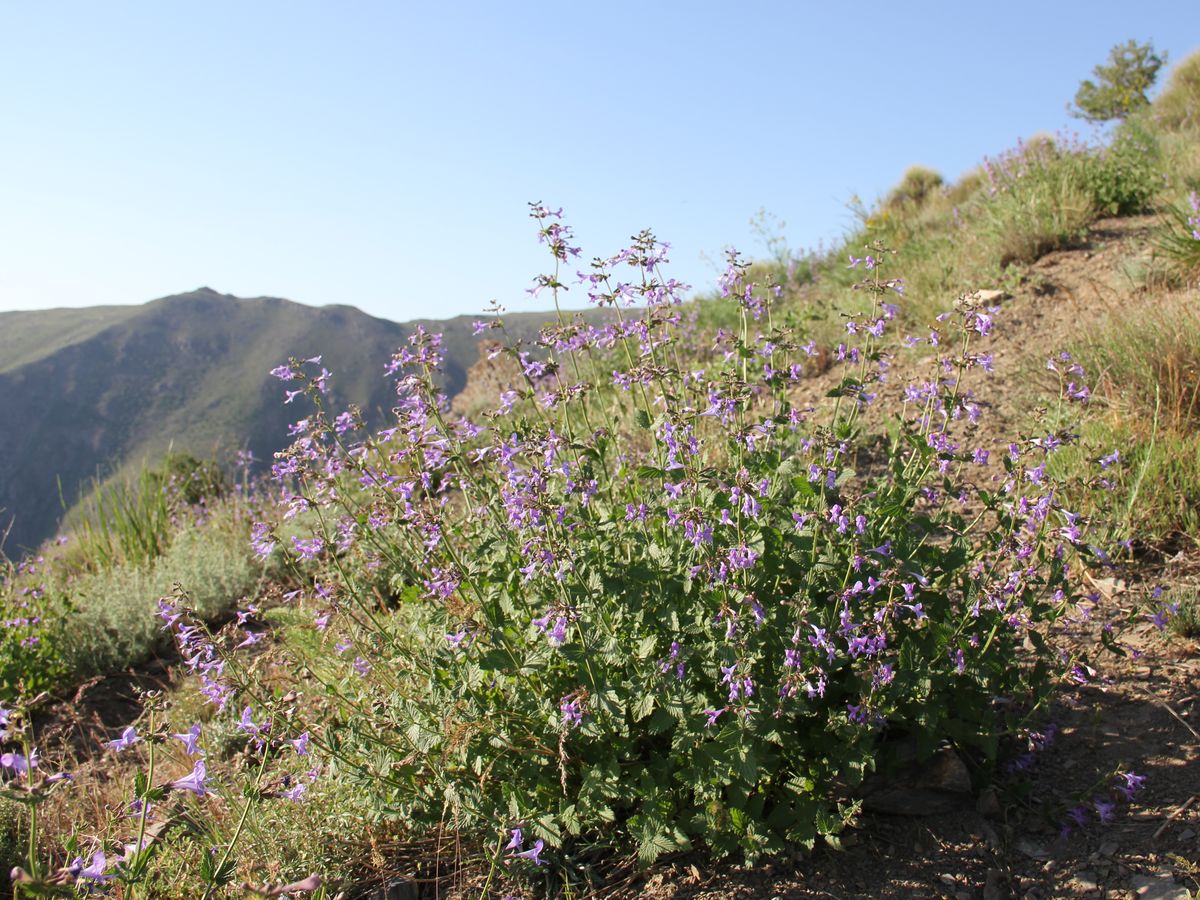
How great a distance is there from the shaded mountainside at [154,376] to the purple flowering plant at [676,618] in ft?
99.2

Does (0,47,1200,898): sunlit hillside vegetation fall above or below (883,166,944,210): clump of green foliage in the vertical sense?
below

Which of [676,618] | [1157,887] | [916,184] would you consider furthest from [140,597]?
[916,184]

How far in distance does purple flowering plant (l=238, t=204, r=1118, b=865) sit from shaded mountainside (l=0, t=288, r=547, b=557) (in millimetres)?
30224

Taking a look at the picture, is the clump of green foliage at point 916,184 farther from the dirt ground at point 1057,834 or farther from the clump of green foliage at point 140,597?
the dirt ground at point 1057,834

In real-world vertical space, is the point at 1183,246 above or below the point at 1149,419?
above

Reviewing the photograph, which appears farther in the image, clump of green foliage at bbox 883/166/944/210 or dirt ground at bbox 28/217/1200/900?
clump of green foliage at bbox 883/166/944/210

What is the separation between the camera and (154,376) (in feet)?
143

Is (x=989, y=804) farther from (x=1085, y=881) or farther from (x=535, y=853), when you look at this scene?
(x=535, y=853)

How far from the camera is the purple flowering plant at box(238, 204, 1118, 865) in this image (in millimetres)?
2447

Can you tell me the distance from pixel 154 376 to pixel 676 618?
47.5 m

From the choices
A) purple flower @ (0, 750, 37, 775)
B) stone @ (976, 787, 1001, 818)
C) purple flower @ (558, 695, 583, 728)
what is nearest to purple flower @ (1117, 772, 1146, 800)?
stone @ (976, 787, 1001, 818)

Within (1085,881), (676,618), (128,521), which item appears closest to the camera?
(676,618)

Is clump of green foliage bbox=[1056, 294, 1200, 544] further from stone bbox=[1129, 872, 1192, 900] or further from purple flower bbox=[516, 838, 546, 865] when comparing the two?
purple flower bbox=[516, 838, 546, 865]

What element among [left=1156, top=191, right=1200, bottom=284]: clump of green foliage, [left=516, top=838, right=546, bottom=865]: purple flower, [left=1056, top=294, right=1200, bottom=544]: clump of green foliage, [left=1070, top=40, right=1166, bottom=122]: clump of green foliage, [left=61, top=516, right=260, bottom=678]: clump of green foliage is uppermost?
[left=1070, top=40, right=1166, bottom=122]: clump of green foliage
